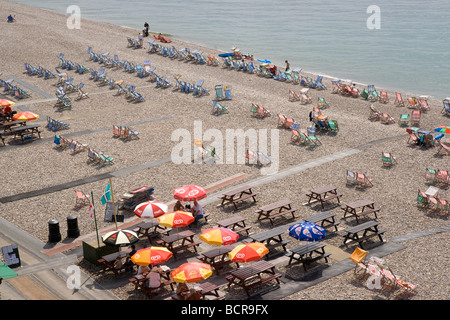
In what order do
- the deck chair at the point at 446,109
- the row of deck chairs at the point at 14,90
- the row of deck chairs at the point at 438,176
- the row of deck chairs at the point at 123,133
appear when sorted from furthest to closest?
the row of deck chairs at the point at 14,90 < the deck chair at the point at 446,109 < the row of deck chairs at the point at 123,133 < the row of deck chairs at the point at 438,176

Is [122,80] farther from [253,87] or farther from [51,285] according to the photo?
[51,285]

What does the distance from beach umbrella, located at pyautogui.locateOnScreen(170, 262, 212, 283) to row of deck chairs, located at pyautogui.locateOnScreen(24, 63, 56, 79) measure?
24.2 m

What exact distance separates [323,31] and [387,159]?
4727cm

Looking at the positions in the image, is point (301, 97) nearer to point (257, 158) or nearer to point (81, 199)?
point (257, 158)

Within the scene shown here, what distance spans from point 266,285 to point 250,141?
10.5 meters

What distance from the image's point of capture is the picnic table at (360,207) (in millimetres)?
16109

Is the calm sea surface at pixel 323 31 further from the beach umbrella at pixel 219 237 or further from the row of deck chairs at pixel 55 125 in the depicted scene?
the beach umbrella at pixel 219 237

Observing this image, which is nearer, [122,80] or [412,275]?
[412,275]

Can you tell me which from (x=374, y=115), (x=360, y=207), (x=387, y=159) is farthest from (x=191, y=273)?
(x=374, y=115)

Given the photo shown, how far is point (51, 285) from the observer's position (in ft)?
42.3

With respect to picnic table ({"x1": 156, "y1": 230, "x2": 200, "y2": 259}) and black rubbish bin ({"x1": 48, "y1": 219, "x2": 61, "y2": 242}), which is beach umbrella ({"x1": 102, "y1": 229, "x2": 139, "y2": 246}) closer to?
picnic table ({"x1": 156, "y1": 230, "x2": 200, "y2": 259})

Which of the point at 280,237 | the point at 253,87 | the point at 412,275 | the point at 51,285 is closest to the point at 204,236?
the point at 280,237

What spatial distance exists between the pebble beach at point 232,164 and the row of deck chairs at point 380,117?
333 mm

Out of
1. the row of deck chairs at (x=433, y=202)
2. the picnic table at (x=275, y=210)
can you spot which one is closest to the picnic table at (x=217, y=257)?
the picnic table at (x=275, y=210)
